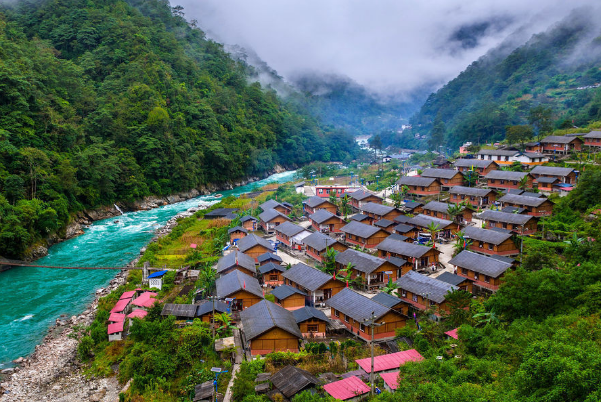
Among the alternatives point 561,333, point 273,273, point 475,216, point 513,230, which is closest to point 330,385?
point 561,333

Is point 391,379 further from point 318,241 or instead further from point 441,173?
point 441,173

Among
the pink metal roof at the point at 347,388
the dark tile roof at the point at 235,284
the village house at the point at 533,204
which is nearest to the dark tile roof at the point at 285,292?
the dark tile roof at the point at 235,284

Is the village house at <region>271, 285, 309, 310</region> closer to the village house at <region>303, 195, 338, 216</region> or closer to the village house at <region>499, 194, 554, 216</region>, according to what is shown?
the village house at <region>303, 195, 338, 216</region>

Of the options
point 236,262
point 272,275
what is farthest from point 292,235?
point 236,262

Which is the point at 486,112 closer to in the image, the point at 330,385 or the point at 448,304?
the point at 448,304

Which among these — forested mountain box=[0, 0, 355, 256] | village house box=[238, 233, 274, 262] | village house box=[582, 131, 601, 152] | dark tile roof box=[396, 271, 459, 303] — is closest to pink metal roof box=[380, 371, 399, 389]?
dark tile roof box=[396, 271, 459, 303]

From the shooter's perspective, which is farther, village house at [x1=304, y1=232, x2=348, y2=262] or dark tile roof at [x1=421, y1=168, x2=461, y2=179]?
dark tile roof at [x1=421, y1=168, x2=461, y2=179]

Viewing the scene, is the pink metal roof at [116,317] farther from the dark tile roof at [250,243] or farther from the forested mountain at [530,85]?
the forested mountain at [530,85]

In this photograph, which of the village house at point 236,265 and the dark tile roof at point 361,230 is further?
the dark tile roof at point 361,230
